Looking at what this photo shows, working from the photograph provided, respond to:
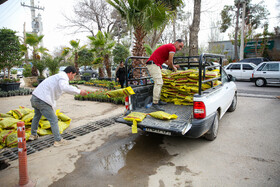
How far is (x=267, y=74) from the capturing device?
12.8 metres

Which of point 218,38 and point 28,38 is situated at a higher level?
point 218,38

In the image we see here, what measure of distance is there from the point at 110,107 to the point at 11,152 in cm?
421

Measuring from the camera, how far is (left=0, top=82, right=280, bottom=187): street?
2.82 m

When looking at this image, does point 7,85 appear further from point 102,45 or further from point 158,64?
point 158,64

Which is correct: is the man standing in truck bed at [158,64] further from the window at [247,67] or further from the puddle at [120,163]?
the window at [247,67]

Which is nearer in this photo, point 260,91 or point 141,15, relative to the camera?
point 141,15

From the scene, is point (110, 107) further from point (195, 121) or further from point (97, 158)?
point (195, 121)

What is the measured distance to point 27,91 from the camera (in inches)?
437

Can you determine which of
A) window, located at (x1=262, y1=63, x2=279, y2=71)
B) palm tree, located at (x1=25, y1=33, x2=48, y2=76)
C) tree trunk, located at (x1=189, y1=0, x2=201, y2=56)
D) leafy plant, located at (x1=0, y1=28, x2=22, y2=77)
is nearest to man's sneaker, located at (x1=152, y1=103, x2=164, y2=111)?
tree trunk, located at (x1=189, y1=0, x2=201, y2=56)

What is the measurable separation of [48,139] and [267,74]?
14.0 meters

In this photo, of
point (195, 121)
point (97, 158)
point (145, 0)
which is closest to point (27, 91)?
point (145, 0)

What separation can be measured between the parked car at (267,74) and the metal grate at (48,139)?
12.0 metres

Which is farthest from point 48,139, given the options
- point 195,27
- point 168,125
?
point 195,27

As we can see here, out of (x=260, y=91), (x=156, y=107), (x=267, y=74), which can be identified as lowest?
(x=260, y=91)
